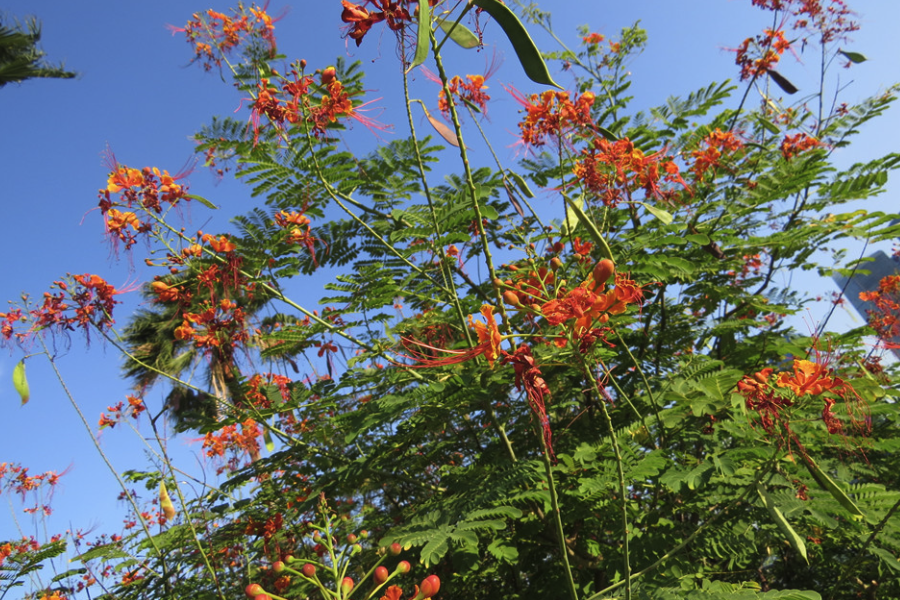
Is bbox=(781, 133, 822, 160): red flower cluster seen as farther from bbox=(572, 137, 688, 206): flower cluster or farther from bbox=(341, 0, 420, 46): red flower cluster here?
bbox=(341, 0, 420, 46): red flower cluster

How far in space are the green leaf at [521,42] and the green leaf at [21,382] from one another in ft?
10.8

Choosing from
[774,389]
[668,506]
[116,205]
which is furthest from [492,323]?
[116,205]

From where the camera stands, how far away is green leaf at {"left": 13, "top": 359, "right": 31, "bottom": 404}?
2908 mm

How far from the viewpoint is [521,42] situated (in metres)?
1.17

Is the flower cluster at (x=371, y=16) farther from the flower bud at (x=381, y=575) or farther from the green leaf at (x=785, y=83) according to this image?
the green leaf at (x=785, y=83)

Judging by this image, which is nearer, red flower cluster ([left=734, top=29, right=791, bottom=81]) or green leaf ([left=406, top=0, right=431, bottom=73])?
green leaf ([left=406, top=0, right=431, bottom=73])

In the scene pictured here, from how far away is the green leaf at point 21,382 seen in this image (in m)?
2.91

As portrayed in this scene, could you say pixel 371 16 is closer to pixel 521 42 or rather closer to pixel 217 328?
pixel 521 42

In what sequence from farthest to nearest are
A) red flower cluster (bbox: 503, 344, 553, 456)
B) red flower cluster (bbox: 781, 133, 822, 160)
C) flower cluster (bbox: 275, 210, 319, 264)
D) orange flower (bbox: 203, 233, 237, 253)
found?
red flower cluster (bbox: 781, 133, 822, 160) < flower cluster (bbox: 275, 210, 319, 264) < orange flower (bbox: 203, 233, 237, 253) < red flower cluster (bbox: 503, 344, 553, 456)

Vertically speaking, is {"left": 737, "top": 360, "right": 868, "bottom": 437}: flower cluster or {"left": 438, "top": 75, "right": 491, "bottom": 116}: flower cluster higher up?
{"left": 438, "top": 75, "right": 491, "bottom": 116}: flower cluster

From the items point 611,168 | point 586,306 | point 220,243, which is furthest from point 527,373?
point 220,243

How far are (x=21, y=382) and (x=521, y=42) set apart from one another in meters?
3.37

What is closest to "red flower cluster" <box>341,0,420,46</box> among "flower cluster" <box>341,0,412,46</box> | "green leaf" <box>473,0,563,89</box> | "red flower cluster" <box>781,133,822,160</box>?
"flower cluster" <box>341,0,412,46</box>

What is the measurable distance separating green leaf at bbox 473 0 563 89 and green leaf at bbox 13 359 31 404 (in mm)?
3278
